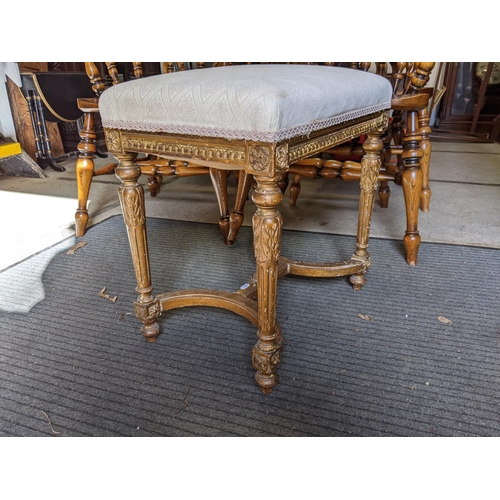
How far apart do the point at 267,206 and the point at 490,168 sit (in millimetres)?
2475

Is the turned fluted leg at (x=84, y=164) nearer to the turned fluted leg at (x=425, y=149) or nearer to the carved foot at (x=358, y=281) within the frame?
the carved foot at (x=358, y=281)

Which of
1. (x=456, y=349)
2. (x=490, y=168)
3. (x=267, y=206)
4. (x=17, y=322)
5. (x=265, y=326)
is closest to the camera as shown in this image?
(x=267, y=206)

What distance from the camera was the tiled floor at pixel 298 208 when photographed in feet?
4.93

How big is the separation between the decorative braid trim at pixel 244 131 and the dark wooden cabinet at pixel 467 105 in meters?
3.50

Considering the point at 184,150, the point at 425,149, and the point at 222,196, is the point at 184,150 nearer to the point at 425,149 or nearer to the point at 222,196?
the point at 222,196

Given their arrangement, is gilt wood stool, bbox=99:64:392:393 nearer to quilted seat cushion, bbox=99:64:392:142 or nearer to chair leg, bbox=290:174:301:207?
quilted seat cushion, bbox=99:64:392:142

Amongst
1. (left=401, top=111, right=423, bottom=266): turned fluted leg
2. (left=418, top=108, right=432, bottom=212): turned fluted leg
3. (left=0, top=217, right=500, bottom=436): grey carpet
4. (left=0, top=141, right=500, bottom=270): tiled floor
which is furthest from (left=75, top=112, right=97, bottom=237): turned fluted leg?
(left=418, top=108, right=432, bottom=212): turned fluted leg

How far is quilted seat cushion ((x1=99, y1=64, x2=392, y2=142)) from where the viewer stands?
56cm

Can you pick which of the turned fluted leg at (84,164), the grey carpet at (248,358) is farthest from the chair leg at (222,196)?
the turned fluted leg at (84,164)

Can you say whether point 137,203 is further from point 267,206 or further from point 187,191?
point 187,191

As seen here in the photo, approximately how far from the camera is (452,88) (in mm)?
3871

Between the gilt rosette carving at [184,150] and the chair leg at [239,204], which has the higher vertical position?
the gilt rosette carving at [184,150]

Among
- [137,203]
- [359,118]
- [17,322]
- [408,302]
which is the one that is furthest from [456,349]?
[17,322]
